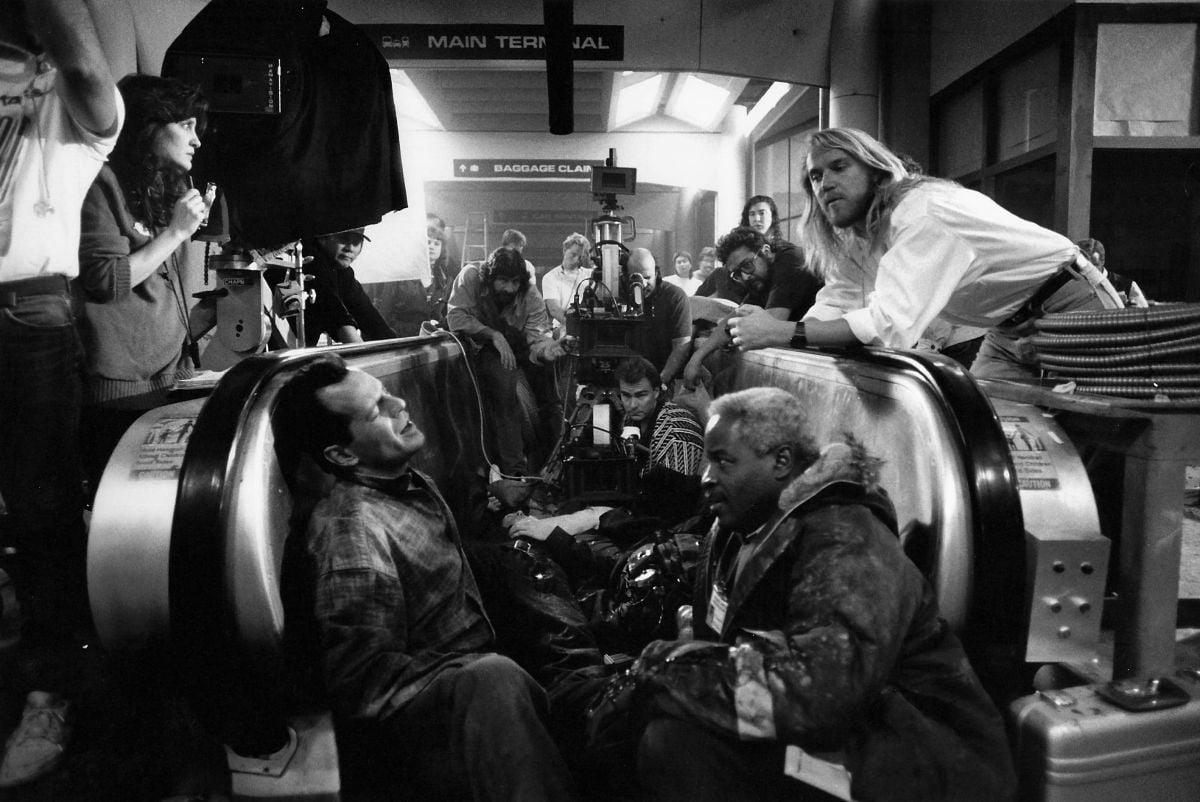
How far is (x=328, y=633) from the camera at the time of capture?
162 cm

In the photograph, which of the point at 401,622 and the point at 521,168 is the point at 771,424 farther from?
the point at 521,168

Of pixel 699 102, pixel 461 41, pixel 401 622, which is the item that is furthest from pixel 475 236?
pixel 401 622

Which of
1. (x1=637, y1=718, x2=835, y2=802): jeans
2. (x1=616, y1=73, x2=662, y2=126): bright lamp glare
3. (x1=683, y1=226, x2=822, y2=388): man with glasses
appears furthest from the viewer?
(x1=616, y1=73, x2=662, y2=126): bright lamp glare

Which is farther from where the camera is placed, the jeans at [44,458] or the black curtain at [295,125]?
the black curtain at [295,125]

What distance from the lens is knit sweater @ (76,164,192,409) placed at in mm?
Answer: 2334

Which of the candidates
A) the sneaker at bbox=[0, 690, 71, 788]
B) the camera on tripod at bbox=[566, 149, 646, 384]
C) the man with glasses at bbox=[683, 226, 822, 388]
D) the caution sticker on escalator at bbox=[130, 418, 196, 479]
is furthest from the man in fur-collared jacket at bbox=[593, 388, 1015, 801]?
the camera on tripod at bbox=[566, 149, 646, 384]

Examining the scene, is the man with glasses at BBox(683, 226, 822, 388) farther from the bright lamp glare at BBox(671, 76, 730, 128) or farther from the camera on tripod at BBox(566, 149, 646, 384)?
the bright lamp glare at BBox(671, 76, 730, 128)

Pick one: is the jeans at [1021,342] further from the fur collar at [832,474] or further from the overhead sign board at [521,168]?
the overhead sign board at [521,168]

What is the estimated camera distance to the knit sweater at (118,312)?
7.66ft

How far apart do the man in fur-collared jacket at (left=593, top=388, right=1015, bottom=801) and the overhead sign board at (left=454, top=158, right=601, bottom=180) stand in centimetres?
1020

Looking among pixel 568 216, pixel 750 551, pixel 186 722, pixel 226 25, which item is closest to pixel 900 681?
pixel 750 551

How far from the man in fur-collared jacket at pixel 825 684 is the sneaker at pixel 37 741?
1413mm

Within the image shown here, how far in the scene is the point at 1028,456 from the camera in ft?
6.10

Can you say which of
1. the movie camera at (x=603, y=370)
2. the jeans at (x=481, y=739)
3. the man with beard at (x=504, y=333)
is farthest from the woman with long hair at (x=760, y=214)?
the jeans at (x=481, y=739)
